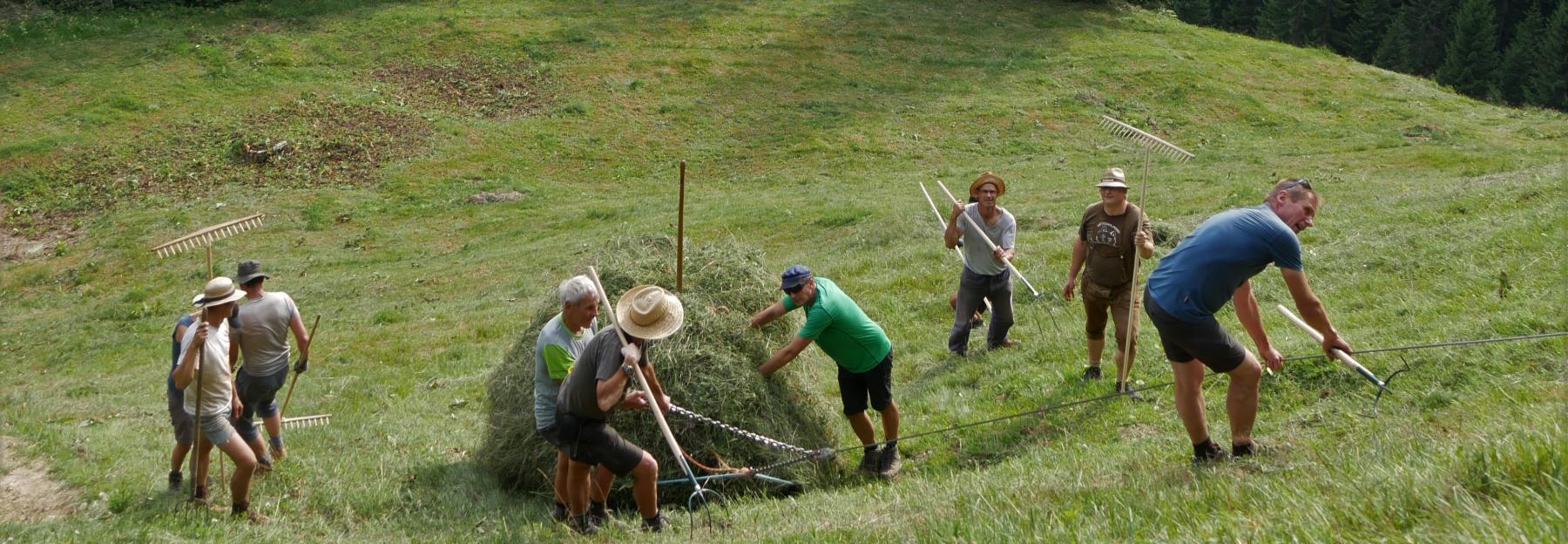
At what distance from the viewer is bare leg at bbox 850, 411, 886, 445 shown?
832cm

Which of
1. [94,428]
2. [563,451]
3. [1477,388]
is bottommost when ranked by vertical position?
[94,428]

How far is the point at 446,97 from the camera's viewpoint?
34438 millimetres

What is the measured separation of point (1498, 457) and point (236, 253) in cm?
2413

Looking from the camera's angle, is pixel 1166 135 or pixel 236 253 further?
pixel 1166 135

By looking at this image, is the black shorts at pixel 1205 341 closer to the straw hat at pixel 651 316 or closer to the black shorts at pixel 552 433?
the straw hat at pixel 651 316

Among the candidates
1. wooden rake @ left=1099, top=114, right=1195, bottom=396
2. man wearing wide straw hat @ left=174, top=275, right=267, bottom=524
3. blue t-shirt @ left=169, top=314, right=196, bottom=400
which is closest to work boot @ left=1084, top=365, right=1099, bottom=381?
wooden rake @ left=1099, top=114, right=1195, bottom=396

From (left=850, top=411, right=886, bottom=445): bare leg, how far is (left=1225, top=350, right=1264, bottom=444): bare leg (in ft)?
9.18

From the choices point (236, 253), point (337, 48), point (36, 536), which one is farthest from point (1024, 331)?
point (337, 48)

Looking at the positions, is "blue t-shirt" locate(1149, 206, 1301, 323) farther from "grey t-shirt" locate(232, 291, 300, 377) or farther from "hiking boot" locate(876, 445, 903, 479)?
"grey t-shirt" locate(232, 291, 300, 377)

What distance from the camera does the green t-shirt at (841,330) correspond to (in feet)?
25.7

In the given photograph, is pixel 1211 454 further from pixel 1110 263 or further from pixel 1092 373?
pixel 1092 373

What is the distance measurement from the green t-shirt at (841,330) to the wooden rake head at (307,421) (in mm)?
5787

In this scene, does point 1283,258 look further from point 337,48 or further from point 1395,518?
point 337,48

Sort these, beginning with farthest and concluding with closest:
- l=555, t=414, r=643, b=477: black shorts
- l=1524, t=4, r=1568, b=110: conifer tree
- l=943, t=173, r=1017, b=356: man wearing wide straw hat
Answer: l=1524, t=4, r=1568, b=110: conifer tree < l=943, t=173, r=1017, b=356: man wearing wide straw hat < l=555, t=414, r=643, b=477: black shorts
